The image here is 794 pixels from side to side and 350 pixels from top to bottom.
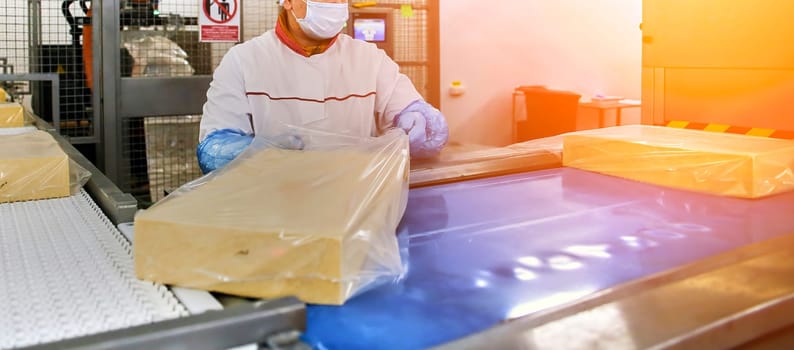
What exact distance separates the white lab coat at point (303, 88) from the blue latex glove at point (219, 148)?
9.7 inches

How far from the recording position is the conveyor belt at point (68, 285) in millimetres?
747

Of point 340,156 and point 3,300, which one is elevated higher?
point 340,156

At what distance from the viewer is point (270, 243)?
2.83ft

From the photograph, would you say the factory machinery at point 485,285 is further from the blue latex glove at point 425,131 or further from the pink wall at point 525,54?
the pink wall at point 525,54

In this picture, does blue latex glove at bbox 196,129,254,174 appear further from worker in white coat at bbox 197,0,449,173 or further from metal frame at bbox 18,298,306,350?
metal frame at bbox 18,298,306,350

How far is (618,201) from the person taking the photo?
5.01ft

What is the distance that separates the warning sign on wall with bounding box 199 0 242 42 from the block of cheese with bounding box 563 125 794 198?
8.84 ft

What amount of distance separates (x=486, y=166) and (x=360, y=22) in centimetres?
360

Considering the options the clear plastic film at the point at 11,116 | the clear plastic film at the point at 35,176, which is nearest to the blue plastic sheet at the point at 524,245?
the clear plastic film at the point at 35,176

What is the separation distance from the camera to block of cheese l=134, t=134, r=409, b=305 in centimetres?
86

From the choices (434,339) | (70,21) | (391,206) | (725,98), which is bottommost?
(434,339)

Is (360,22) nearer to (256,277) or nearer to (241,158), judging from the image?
(241,158)

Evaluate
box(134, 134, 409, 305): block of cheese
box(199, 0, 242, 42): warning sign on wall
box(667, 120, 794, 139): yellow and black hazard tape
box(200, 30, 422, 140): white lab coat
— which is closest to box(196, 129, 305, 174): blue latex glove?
box(200, 30, 422, 140): white lab coat

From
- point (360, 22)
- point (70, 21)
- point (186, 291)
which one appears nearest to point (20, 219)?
point (186, 291)
